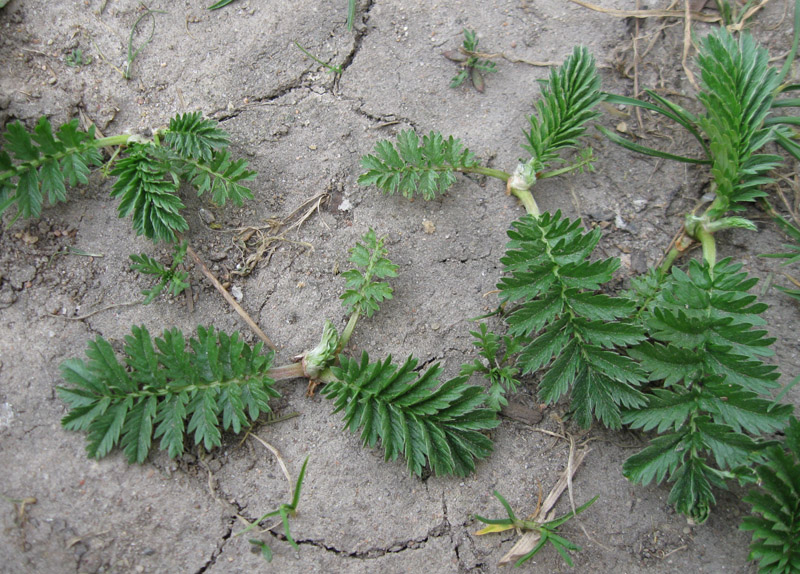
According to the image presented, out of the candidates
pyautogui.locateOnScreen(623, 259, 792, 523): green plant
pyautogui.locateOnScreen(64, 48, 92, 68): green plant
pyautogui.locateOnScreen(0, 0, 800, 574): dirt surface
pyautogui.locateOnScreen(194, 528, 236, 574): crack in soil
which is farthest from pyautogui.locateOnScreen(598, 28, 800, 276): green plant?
pyautogui.locateOnScreen(64, 48, 92, 68): green plant

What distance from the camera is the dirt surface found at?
2.16 meters

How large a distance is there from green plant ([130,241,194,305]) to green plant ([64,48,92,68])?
3.49 ft

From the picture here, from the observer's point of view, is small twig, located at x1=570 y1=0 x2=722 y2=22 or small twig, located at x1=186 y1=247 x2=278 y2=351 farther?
small twig, located at x1=570 y1=0 x2=722 y2=22

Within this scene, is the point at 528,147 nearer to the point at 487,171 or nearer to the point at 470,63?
the point at 487,171

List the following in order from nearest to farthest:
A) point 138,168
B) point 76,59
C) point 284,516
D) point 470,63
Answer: point 284,516
point 138,168
point 76,59
point 470,63

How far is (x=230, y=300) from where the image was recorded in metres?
2.50

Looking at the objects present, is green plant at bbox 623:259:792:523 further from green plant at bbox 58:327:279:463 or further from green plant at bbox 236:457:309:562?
green plant at bbox 58:327:279:463

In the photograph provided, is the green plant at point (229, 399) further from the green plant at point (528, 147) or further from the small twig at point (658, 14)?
the small twig at point (658, 14)

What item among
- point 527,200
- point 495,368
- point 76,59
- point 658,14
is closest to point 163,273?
point 76,59

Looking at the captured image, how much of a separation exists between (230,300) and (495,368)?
119cm

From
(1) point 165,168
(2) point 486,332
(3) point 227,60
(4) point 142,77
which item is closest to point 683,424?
(2) point 486,332

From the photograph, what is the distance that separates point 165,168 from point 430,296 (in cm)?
128

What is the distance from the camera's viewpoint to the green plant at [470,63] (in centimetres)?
285

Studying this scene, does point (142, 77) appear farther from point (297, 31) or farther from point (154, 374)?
point (154, 374)
